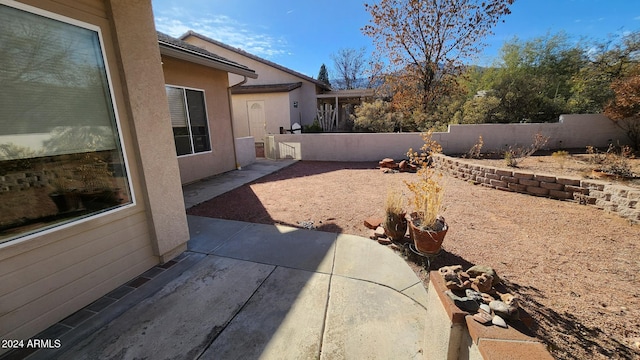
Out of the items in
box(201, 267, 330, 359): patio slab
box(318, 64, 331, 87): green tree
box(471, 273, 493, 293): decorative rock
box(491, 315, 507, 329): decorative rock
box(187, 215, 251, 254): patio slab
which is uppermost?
box(318, 64, 331, 87): green tree

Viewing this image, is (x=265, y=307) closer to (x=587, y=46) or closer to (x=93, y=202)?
(x=93, y=202)

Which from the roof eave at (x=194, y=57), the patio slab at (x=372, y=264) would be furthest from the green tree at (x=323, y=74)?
the patio slab at (x=372, y=264)

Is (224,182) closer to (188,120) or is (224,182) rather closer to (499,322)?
(188,120)

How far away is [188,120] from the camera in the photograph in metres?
6.36

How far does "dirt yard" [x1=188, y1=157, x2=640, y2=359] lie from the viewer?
6.31ft

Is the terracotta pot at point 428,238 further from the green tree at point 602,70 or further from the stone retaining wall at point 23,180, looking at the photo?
the green tree at point 602,70

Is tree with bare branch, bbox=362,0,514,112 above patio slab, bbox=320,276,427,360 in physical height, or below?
above

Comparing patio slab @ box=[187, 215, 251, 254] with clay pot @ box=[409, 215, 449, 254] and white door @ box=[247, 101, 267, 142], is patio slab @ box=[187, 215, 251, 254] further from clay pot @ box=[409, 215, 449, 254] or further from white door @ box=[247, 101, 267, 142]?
white door @ box=[247, 101, 267, 142]

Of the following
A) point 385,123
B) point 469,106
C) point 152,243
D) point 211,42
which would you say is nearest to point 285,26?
point 211,42

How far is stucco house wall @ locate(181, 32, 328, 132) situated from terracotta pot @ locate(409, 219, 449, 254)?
11.9m

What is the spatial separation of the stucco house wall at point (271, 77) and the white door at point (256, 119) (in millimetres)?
406

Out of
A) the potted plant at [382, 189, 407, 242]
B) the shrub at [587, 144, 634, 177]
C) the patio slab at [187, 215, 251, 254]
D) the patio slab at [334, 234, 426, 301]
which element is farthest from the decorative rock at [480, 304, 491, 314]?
the shrub at [587, 144, 634, 177]

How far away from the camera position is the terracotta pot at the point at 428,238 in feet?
8.49

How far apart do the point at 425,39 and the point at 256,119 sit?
31.2 ft
